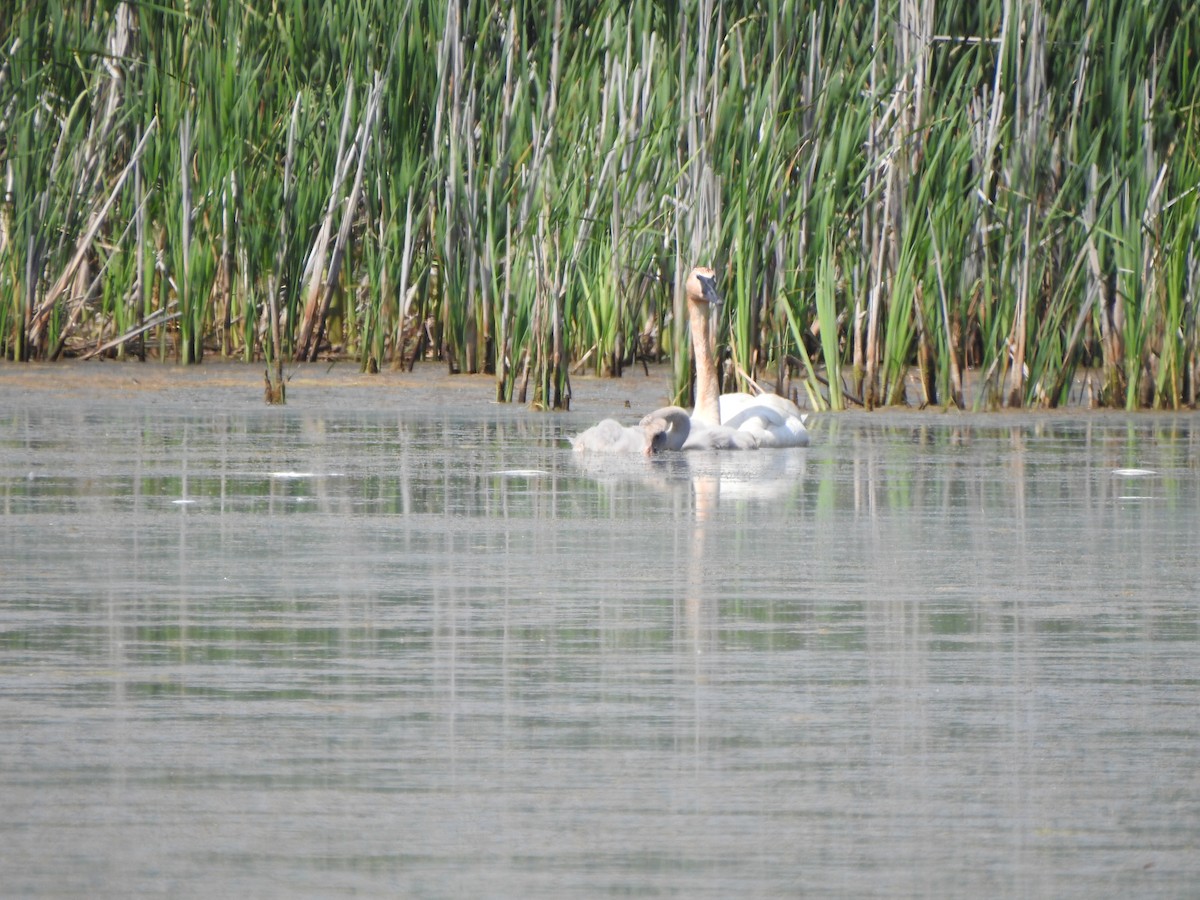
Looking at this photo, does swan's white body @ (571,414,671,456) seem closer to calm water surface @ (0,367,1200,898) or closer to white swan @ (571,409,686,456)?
white swan @ (571,409,686,456)

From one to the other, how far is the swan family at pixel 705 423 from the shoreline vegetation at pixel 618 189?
0.84m

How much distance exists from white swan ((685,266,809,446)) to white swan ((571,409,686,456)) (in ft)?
1.59

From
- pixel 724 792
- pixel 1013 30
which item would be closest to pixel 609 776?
pixel 724 792

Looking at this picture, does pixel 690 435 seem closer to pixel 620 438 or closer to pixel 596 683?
pixel 620 438

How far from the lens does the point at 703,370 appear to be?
35.2ft

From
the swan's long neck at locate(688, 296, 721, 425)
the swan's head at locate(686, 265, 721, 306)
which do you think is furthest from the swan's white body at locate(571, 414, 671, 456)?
the swan's head at locate(686, 265, 721, 306)

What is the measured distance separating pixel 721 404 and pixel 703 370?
0.71 ft

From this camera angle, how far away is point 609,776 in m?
3.90

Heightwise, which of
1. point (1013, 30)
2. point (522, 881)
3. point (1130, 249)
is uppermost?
point (1013, 30)

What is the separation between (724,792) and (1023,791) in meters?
0.44

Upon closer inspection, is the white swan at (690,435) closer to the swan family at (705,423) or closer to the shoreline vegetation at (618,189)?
the swan family at (705,423)

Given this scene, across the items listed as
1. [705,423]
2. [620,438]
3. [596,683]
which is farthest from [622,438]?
[596,683]

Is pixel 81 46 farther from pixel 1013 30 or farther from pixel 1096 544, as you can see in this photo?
pixel 1096 544

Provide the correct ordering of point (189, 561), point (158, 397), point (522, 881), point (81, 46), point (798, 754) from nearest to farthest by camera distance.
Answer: point (522, 881)
point (798, 754)
point (189, 561)
point (158, 397)
point (81, 46)
